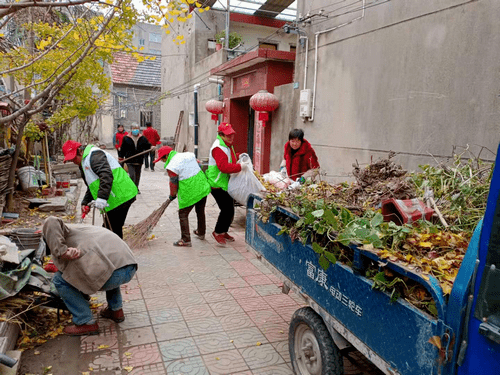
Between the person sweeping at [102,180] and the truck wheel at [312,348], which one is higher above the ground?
the person sweeping at [102,180]

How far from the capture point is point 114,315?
3.71 m

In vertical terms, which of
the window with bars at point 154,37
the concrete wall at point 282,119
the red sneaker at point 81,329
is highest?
the window with bars at point 154,37

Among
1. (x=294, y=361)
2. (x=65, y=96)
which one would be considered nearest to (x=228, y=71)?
(x=65, y=96)

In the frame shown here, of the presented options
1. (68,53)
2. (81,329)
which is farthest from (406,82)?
(68,53)

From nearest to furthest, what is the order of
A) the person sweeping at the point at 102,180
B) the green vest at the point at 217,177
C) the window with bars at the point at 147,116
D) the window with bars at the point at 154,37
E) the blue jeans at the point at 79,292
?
the blue jeans at the point at 79,292 → the person sweeping at the point at 102,180 → the green vest at the point at 217,177 → the window with bars at the point at 147,116 → the window with bars at the point at 154,37

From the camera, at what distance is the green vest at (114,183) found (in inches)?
188

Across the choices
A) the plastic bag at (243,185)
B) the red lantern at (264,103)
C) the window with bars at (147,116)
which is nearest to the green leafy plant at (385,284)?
the plastic bag at (243,185)

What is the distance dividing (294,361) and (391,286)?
4.47 feet

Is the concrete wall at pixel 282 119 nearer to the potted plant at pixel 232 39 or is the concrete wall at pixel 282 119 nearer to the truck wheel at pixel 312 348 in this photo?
the potted plant at pixel 232 39

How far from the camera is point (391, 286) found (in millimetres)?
1914

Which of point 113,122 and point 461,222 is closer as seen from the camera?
point 461,222

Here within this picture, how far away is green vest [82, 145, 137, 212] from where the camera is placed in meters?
4.77

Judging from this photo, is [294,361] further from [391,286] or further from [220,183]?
[220,183]

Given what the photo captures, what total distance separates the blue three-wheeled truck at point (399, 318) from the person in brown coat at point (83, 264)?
155 centimetres
